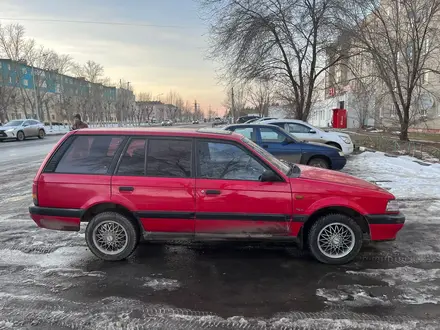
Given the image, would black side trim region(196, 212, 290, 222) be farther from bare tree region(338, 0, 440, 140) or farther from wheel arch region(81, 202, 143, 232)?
bare tree region(338, 0, 440, 140)

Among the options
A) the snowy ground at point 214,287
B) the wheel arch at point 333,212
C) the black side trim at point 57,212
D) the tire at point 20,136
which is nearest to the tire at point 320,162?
the snowy ground at point 214,287

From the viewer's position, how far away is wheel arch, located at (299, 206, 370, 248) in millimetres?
4078

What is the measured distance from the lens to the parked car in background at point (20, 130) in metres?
23.8

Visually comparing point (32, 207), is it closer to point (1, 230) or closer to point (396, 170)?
point (1, 230)

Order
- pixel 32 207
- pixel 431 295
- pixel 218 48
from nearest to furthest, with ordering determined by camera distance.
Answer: pixel 431 295
pixel 32 207
pixel 218 48

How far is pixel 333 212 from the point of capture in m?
4.14

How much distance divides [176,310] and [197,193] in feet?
4.48

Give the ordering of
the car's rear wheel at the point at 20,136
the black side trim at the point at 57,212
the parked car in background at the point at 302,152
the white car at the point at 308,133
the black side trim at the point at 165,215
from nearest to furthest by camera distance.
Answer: the black side trim at the point at 165,215 < the black side trim at the point at 57,212 < the parked car in background at the point at 302,152 < the white car at the point at 308,133 < the car's rear wheel at the point at 20,136

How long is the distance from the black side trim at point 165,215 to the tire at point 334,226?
5.02 feet

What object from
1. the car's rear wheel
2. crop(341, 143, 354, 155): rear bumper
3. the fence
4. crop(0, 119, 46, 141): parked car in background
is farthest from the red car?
the car's rear wheel

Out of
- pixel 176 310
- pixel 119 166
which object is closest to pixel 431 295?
pixel 176 310

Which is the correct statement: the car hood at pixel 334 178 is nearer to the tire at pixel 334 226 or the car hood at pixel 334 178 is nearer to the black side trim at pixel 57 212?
the tire at pixel 334 226

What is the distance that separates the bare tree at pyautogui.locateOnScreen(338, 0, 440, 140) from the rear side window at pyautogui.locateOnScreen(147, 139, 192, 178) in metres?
14.4

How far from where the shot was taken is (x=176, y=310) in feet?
10.4
